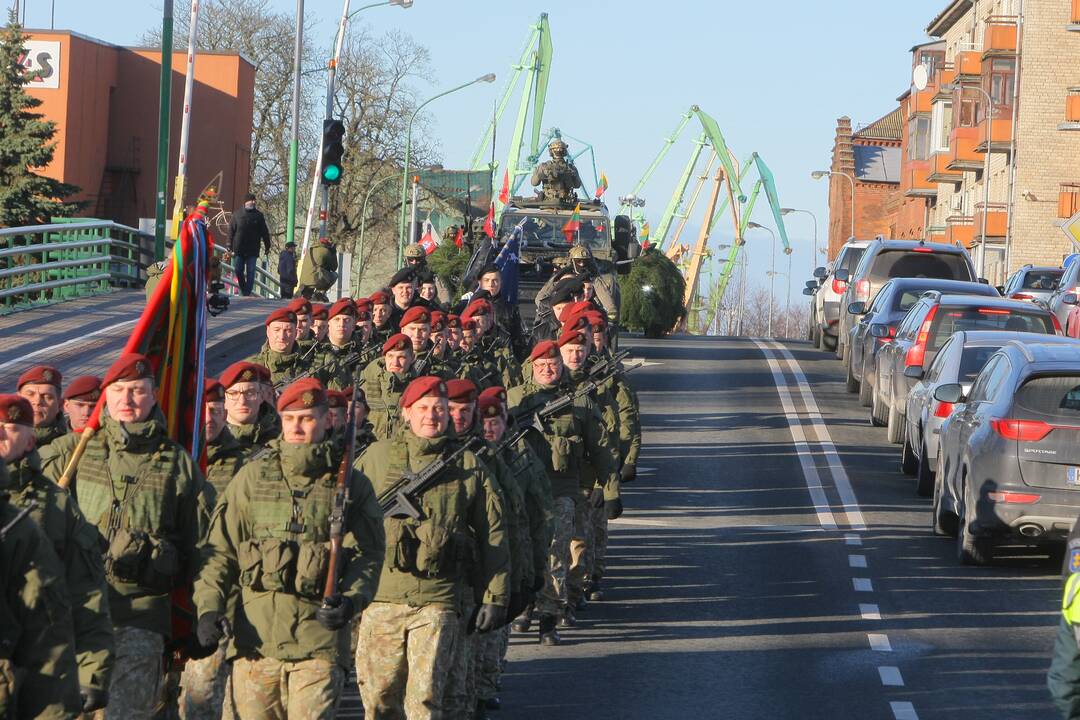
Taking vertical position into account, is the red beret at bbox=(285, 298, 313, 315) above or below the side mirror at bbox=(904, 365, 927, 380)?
above

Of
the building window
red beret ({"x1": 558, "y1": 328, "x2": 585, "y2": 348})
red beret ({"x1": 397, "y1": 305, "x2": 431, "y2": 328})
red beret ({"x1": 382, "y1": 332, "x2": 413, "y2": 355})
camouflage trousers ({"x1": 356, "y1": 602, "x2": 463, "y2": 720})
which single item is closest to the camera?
camouflage trousers ({"x1": 356, "y1": 602, "x2": 463, "y2": 720})

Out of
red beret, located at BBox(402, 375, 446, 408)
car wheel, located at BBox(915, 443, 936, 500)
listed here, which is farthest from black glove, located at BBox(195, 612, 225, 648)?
car wheel, located at BBox(915, 443, 936, 500)

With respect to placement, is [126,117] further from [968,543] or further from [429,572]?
[429,572]

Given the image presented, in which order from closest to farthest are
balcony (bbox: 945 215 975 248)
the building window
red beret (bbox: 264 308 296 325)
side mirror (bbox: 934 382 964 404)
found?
red beret (bbox: 264 308 296 325) < side mirror (bbox: 934 382 964 404) < balcony (bbox: 945 215 975 248) < the building window

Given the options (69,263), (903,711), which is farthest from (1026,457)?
(69,263)

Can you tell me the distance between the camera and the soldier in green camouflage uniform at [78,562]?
20.5 feet

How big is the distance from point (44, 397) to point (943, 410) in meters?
10.2

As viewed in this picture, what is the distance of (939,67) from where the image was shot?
88688 millimetres

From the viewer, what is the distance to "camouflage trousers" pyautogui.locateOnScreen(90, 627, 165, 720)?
7.55m

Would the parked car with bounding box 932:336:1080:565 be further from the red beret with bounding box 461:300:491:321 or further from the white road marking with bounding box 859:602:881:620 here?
the red beret with bounding box 461:300:491:321

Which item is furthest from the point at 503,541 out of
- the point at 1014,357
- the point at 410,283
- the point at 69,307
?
the point at 69,307

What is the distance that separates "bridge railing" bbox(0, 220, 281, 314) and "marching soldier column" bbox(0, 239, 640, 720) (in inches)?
609

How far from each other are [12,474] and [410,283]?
10.9 metres

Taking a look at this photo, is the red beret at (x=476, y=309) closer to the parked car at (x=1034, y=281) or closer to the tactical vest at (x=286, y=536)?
the tactical vest at (x=286, y=536)
